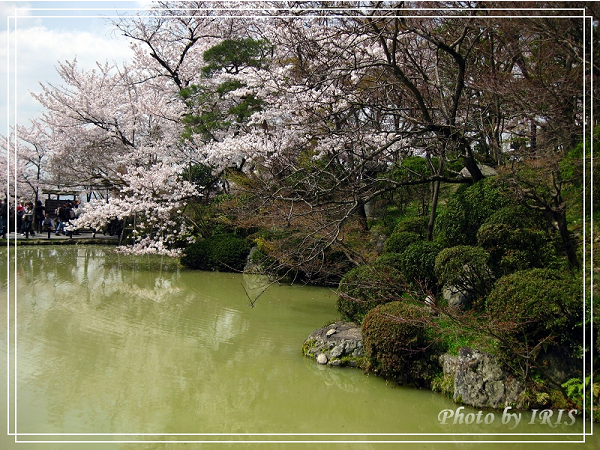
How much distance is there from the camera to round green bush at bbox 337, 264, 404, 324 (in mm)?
5977

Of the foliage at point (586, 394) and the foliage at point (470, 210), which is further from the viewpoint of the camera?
the foliage at point (470, 210)

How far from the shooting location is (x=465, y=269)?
219 inches

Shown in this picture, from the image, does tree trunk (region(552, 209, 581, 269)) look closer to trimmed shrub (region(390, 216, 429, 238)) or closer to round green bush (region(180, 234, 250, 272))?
trimmed shrub (region(390, 216, 429, 238))

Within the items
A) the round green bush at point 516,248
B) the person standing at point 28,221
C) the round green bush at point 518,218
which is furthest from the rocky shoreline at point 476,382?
the person standing at point 28,221

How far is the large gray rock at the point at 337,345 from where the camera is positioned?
561cm

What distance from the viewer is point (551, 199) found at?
20.9 feet

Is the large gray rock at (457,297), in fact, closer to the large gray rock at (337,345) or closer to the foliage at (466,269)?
the foliage at (466,269)

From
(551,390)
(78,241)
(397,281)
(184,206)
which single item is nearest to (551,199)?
(397,281)

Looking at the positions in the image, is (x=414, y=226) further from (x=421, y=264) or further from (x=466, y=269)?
(x=466, y=269)

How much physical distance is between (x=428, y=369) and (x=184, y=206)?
9671mm

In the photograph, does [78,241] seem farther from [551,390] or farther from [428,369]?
[551,390]

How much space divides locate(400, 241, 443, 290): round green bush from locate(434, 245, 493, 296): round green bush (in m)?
0.54

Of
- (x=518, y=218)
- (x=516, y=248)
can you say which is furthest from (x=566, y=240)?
(x=516, y=248)

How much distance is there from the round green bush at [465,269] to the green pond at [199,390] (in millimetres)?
1323
